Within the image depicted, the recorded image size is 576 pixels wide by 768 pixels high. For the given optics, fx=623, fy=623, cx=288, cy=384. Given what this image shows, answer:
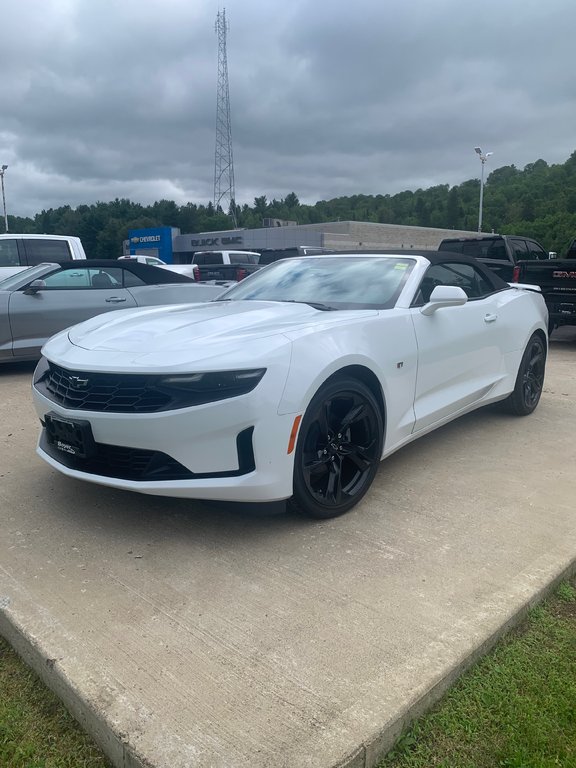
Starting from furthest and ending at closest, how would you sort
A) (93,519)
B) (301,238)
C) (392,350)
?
(301,238) < (392,350) < (93,519)

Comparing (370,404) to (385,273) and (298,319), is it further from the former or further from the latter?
(385,273)

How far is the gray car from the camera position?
23.7 feet

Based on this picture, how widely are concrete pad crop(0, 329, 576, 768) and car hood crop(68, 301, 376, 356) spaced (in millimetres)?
877

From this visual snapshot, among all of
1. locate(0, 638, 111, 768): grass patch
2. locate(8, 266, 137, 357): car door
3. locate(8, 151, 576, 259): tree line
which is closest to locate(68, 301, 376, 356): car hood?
locate(0, 638, 111, 768): grass patch

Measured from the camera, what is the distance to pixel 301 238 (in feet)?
151

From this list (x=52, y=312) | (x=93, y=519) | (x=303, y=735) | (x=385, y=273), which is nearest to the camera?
(x=303, y=735)

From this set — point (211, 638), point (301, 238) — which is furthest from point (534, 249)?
point (301, 238)

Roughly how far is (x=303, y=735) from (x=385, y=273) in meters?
2.97

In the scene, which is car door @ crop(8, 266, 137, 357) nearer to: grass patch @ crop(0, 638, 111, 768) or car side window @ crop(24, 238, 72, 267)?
car side window @ crop(24, 238, 72, 267)

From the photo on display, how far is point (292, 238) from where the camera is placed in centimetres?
4716

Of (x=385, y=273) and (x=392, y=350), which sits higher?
(x=385, y=273)

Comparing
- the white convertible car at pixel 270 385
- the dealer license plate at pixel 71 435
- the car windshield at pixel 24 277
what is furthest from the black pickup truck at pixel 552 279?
the dealer license plate at pixel 71 435

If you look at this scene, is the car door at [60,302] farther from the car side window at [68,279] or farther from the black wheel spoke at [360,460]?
the black wheel spoke at [360,460]

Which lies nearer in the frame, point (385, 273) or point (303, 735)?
point (303, 735)
